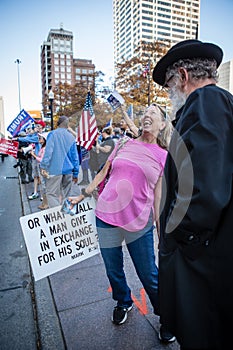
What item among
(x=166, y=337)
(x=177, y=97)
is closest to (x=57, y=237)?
(x=166, y=337)

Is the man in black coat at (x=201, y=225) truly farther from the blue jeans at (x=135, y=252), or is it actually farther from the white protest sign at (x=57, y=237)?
the white protest sign at (x=57, y=237)

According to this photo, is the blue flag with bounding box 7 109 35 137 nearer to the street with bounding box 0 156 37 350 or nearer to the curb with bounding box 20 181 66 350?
the street with bounding box 0 156 37 350

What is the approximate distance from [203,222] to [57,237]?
5.81 ft

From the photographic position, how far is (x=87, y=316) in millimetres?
2443

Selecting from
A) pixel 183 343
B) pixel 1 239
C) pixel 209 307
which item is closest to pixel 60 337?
pixel 183 343

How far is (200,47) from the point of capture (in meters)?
1.33

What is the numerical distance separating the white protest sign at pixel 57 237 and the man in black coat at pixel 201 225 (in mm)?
1426

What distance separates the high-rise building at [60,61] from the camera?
105750 millimetres

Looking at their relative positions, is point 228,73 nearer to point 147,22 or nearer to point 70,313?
point 70,313

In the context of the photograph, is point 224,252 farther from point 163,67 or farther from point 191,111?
point 163,67

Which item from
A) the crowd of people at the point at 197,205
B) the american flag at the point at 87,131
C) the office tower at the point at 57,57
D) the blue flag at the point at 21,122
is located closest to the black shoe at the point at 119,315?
the crowd of people at the point at 197,205

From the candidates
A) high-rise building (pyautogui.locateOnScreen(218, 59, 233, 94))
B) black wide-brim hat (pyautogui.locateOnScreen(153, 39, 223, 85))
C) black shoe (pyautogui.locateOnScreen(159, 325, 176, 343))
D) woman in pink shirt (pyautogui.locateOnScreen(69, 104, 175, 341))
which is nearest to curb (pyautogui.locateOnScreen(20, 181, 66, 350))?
woman in pink shirt (pyautogui.locateOnScreen(69, 104, 175, 341))

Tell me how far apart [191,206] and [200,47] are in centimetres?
81

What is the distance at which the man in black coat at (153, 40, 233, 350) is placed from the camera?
1.08 metres
